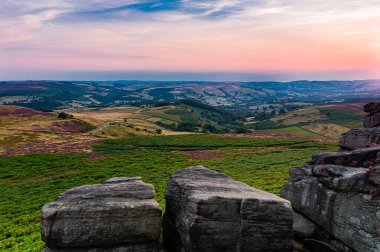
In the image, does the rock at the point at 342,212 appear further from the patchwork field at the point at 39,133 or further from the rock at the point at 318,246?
the patchwork field at the point at 39,133

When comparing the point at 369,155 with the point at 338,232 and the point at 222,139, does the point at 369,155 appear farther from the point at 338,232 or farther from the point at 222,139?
the point at 222,139

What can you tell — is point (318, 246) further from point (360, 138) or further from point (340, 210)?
point (360, 138)

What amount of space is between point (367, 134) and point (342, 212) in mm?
7780

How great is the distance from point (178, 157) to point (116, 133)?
80.3m

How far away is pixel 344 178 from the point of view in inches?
582

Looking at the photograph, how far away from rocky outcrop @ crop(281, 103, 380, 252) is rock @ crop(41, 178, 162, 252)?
27.3 feet

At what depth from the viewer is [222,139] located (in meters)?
102

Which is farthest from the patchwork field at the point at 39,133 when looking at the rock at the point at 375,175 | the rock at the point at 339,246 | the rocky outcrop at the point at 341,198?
the rock at the point at 375,175

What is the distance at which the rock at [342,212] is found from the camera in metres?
13.3

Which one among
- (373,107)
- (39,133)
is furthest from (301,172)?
(39,133)

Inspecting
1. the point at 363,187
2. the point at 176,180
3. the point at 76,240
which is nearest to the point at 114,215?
the point at 76,240

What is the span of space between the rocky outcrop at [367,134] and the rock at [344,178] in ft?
16.5

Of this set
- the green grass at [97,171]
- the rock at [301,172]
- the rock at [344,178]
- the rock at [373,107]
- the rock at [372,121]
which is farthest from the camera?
the green grass at [97,171]

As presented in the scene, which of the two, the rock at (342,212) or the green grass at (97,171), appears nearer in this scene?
the rock at (342,212)
